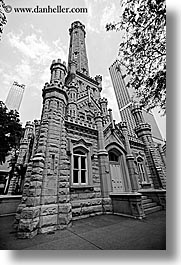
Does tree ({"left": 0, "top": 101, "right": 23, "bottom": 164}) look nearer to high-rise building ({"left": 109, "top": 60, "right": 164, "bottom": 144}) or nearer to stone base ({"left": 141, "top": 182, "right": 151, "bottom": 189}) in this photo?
high-rise building ({"left": 109, "top": 60, "right": 164, "bottom": 144})

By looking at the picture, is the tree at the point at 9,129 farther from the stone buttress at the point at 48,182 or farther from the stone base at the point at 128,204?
the stone base at the point at 128,204

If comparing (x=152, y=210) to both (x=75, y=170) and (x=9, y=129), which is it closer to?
(x=75, y=170)

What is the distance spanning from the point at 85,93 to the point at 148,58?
12.6 meters

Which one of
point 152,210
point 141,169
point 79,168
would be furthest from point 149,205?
point 79,168

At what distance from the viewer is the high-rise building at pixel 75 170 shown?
175 inches

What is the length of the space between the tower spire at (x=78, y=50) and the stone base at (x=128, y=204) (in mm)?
21092

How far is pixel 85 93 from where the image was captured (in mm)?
16203

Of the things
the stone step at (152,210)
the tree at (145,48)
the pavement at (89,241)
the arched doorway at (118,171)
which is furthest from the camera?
the arched doorway at (118,171)

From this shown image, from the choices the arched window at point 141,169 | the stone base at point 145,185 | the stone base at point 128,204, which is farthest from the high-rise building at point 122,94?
the stone base at point 145,185

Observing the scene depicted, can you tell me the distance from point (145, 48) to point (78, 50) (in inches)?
1018

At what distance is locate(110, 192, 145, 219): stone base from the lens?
18.1 ft

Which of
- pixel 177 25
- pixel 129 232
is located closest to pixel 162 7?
pixel 177 25

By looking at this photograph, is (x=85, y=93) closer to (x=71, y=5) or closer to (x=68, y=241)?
(x=71, y=5)

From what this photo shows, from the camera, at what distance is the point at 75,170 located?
6.80 meters
